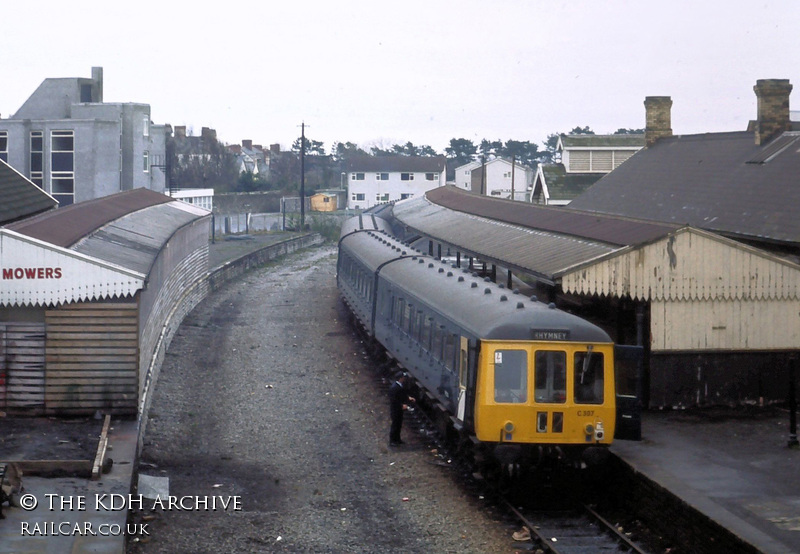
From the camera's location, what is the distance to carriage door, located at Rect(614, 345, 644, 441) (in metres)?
12.8

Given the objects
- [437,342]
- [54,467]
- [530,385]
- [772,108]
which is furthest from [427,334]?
[772,108]

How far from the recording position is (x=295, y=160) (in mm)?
128000

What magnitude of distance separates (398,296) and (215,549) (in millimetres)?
9414

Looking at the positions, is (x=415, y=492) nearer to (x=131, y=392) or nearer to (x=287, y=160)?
(x=131, y=392)

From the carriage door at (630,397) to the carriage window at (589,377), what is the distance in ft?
1.31

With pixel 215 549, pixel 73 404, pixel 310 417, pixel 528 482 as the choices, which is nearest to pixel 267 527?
pixel 215 549

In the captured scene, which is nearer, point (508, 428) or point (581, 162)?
point (508, 428)

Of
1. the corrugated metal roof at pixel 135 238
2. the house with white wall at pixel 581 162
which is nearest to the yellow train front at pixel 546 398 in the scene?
the corrugated metal roof at pixel 135 238

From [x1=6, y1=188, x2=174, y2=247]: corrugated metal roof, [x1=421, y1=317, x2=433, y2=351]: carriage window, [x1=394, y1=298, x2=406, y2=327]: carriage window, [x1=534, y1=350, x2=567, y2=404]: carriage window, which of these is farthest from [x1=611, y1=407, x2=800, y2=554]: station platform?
[x1=6, y1=188, x2=174, y2=247]: corrugated metal roof

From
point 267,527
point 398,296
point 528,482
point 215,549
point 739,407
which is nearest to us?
point 215,549

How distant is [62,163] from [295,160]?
86475 millimetres

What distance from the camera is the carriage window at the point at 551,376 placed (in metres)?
12.5

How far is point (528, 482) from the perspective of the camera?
13.0 m

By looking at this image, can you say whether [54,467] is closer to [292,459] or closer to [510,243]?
[292,459]
